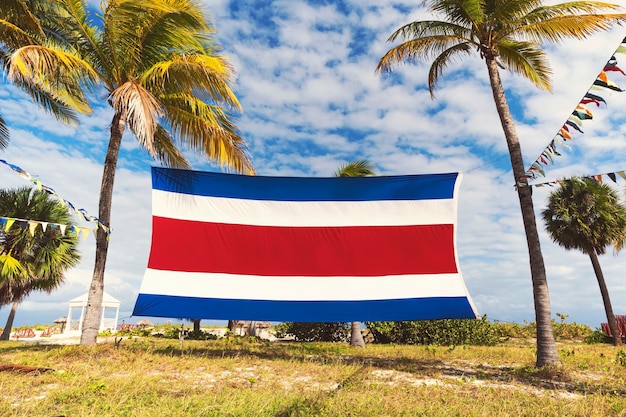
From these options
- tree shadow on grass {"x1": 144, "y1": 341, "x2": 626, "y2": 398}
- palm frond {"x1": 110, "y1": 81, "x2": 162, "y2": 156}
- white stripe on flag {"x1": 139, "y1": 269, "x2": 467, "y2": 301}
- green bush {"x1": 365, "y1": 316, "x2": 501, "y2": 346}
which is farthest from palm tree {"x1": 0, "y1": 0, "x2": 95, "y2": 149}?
green bush {"x1": 365, "y1": 316, "x2": 501, "y2": 346}

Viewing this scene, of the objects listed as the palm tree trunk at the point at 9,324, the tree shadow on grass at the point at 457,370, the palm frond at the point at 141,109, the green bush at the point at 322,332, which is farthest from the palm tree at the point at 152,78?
the palm tree trunk at the point at 9,324

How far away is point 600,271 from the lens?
20.4 m

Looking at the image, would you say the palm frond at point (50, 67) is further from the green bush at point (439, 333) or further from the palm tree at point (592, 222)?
the palm tree at point (592, 222)

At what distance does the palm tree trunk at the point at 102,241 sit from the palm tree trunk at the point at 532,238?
1037 cm

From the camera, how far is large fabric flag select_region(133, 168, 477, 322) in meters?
9.05

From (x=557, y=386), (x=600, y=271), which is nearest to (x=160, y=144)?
(x=557, y=386)

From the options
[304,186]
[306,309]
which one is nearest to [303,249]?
[306,309]

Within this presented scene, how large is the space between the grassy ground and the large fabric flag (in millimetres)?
1249

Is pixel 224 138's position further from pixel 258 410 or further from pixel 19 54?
pixel 258 410

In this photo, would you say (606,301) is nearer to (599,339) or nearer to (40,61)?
(599,339)

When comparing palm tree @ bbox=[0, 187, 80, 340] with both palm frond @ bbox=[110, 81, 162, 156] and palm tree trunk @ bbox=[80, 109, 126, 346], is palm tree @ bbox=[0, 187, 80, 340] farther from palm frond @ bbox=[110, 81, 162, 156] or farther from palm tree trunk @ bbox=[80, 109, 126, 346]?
palm frond @ bbox=[110, 81, 162, 156]

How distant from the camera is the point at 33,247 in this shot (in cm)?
1862

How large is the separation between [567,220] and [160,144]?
1997cm

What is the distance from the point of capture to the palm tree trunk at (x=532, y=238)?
30.6ft
